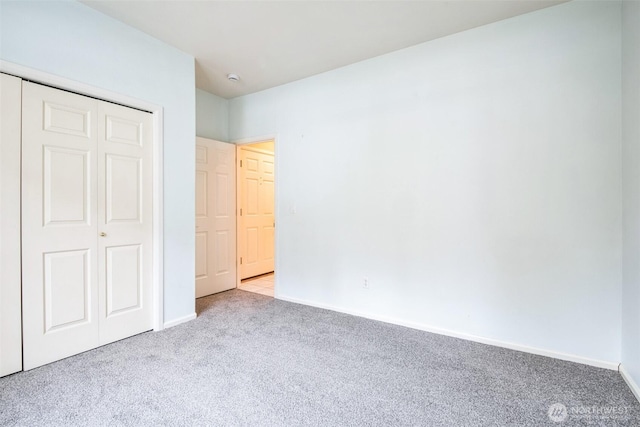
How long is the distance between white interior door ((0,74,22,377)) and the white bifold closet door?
0.04 metres

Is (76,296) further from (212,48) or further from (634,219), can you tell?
(634,219)

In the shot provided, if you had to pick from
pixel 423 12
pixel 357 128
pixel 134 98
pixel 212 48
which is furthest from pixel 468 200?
pixel 134 98

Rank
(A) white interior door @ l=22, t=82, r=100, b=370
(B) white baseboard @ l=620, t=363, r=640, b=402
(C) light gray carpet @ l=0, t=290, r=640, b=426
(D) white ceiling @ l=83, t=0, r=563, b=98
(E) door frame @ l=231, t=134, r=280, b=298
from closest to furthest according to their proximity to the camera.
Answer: (C) light gray carpet @ l=0, t=290, r=640, b=426
(B) white baseboard @ l=620, t=363, r=640, b=402
(A) white interior door @ l=22, t=82, r=100, b=370
(D) white ceiling @ l=83, t=0, r=563, b=98
(E) door frame @ l=231, t=134, r=280, b=298

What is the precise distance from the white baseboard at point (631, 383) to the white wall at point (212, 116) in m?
4.43

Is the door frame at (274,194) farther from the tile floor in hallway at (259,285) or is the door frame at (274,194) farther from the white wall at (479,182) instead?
the white wall at (479,182)

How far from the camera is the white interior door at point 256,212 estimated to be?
430 centimetres

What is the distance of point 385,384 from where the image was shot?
1851mm

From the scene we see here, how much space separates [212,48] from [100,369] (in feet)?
9.05

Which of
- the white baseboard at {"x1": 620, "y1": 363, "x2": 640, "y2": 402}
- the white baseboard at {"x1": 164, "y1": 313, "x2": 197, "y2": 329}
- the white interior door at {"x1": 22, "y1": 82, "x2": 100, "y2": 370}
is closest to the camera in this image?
the white baseboard at {"x1": 620, "y1": 363, "x2": 640, "y2": 402}

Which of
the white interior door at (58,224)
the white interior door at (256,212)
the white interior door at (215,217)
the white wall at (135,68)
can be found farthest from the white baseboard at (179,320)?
the white interior door at (256,212)

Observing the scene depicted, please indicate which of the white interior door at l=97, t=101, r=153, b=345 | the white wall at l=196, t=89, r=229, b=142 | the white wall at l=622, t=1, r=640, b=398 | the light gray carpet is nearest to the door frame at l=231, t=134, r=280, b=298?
the white wall at l=196, t=89, r=229, b=142

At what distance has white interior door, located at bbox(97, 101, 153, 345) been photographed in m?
2.34

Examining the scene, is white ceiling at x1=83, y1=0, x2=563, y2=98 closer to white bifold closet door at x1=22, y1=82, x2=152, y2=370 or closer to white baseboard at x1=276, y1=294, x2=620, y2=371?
white bifold closet door at x1=22, y1=82, x2=152, y2=370

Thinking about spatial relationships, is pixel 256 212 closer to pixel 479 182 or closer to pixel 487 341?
pixel 479 182
